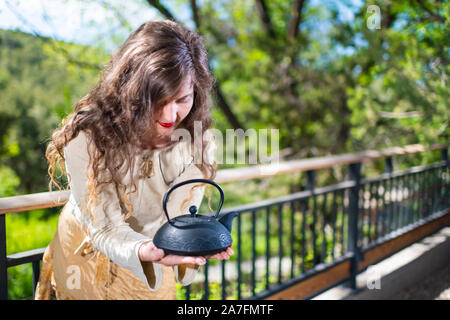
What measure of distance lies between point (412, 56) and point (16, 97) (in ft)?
46.9

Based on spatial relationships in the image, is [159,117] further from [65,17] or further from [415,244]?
[65,17]

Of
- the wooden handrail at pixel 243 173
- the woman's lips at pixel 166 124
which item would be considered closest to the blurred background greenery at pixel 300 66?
the wooden handrail at pixel 243 173

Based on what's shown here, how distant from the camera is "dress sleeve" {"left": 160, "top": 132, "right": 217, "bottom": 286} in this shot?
1247mm

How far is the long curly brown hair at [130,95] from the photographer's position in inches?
39.8

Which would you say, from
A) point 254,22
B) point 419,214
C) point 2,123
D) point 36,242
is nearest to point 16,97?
point 2,123

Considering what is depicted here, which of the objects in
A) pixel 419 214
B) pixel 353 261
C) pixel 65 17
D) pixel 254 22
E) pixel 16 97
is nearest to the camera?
pixel 353 261

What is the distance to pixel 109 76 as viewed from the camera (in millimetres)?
1096

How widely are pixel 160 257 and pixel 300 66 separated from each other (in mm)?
4992

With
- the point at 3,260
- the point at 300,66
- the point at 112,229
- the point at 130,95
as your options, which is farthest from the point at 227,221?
the point at 300,66

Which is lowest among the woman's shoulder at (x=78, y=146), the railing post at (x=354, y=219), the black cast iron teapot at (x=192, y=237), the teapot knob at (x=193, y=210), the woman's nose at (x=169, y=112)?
the railing post at (x=354, y=219)

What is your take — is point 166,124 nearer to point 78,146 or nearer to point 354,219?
point 78,146

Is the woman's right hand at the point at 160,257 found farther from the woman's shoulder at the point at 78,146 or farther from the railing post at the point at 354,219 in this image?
the railing post at the point at 354,219

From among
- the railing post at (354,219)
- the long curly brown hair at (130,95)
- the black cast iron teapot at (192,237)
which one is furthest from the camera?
the railing post at (354,219)

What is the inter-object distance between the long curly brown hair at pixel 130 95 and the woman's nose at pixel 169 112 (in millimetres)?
15
